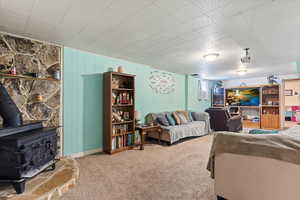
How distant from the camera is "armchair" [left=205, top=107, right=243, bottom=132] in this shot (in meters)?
5.45

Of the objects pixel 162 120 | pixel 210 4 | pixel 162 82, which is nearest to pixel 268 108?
pixel 162 82

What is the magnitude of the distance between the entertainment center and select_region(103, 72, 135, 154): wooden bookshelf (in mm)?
5582

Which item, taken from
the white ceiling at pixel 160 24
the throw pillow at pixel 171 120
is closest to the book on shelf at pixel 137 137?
the throw pillow at pixel 171 120

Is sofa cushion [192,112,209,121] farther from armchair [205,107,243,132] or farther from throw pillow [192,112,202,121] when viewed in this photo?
armchair [205,107,243,132]

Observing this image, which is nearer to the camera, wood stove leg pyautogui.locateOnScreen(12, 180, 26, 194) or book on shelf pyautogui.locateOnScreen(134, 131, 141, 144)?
wood stove leg pyautogui.locateOnScreen(12, 180, 26, 194)

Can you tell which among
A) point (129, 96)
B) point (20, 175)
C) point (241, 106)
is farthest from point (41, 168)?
point (241, 106)

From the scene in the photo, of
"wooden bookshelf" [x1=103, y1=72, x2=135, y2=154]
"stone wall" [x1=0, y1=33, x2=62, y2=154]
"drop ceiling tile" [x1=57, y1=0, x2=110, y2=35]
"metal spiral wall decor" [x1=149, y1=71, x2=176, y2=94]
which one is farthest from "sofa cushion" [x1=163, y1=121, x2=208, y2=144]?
"drop ceiling tile" [x1=57, y1=0, x2=110, y2=35]

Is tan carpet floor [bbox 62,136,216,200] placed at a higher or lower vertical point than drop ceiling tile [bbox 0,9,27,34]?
lower

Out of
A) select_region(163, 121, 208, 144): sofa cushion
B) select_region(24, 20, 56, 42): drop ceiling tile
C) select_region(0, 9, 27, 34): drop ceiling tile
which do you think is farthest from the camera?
select_region(163, 121, 208, 144): sofa cushion

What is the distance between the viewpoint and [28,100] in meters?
2.68

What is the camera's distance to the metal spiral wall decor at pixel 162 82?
4.99 metres

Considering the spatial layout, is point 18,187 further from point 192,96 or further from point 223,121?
point 192,96

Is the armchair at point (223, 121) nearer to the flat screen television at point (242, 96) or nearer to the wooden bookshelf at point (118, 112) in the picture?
the flat screen television at point (242, 96)

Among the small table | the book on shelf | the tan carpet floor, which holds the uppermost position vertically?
the small table
